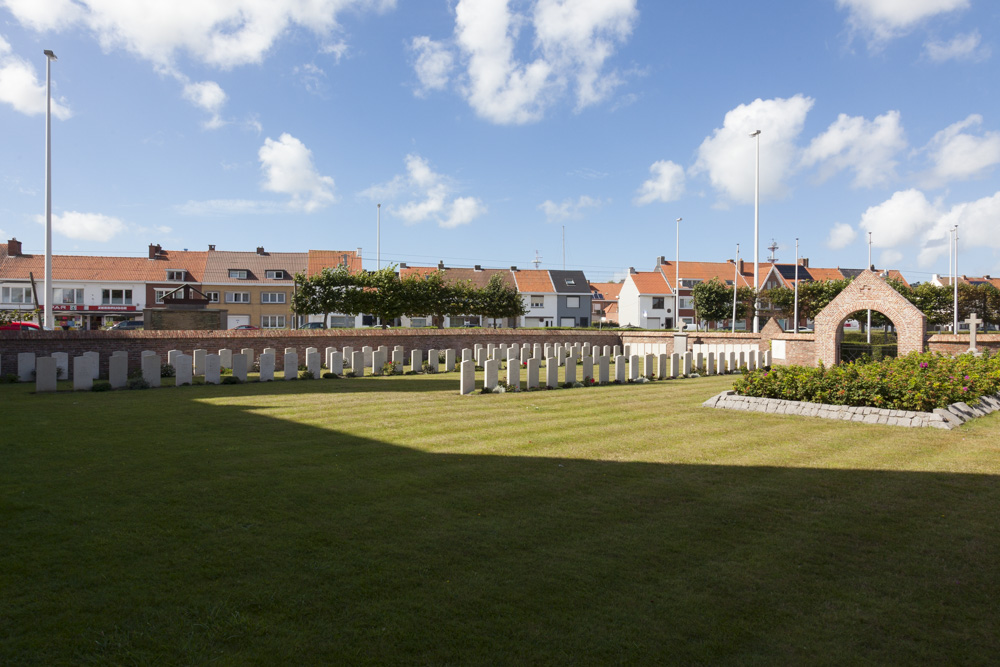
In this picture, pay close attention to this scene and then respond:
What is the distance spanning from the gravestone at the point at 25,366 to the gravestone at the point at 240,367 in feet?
16.5

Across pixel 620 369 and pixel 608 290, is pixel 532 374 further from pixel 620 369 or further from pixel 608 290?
pixel 608 290

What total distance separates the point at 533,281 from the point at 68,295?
136ft

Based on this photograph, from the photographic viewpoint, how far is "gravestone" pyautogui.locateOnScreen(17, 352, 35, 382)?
16266 millimetres

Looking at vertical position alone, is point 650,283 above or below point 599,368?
above

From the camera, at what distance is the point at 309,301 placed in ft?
122

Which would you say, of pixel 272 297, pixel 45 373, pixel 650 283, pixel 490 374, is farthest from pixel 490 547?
pixel 650 283

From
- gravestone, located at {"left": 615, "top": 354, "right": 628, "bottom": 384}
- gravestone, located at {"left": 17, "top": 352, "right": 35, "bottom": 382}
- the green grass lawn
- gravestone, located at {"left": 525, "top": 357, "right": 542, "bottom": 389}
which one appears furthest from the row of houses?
the green grass lawn

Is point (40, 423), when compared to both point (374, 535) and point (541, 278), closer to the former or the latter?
point (374, 535)

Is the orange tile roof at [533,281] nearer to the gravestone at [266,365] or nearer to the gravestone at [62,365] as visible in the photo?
the gravestone at [266,365]

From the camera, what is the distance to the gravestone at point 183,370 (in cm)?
1590

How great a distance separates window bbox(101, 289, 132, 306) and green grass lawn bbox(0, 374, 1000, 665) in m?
50.9

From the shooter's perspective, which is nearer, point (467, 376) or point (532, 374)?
point (467, 376)

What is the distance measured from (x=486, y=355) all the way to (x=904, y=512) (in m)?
16.6

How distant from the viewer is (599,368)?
58.9 feet
